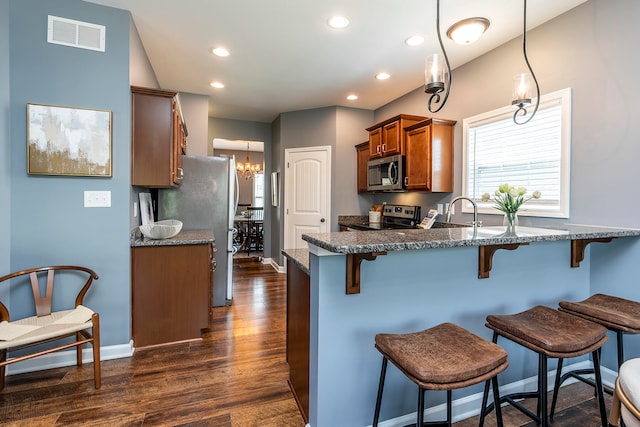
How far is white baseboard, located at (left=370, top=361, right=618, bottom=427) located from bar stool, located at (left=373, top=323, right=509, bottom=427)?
16.6 inches

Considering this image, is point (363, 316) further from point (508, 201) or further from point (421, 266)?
point (508, 201)

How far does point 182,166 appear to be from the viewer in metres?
3.46

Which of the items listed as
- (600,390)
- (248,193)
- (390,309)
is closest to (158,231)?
(390,309)

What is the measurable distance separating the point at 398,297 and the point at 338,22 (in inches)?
87.7

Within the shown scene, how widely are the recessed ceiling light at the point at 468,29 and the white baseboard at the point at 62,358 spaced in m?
3.54

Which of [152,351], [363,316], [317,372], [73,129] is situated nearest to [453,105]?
[363,316]

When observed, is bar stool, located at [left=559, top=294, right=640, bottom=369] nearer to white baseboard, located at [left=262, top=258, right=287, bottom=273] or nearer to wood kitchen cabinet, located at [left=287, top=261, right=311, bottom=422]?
wood kitchen cabinet, located at [left=287, top=261, right=311, bottom=422]

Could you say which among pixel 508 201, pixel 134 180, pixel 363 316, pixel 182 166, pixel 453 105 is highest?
pixel 453 105

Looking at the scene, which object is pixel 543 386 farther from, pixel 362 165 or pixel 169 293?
pixel 362 165

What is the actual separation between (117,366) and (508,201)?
2975 mm

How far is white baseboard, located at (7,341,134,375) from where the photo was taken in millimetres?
2231

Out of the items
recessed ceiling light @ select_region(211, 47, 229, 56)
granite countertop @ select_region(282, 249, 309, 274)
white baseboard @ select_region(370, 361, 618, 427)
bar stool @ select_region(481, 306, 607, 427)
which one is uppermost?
recessed ceiling light @ select_region(211, 47, 229, 56)

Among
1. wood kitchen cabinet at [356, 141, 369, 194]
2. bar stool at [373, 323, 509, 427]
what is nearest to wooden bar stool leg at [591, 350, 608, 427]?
bar stool at [373, 323, 509, 427]

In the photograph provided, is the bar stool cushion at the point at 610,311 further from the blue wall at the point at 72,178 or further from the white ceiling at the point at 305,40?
the blue wall at the point at 72,178
